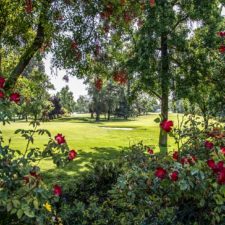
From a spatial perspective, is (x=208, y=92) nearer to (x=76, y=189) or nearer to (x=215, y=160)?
(x=76, y=189)

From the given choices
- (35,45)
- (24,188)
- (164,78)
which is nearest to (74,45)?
(35,45)

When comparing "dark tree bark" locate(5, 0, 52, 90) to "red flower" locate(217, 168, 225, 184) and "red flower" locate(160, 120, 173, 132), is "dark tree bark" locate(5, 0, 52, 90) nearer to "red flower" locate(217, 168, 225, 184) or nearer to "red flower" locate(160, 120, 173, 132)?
"red flower" locate(160, 120, 173, 132)

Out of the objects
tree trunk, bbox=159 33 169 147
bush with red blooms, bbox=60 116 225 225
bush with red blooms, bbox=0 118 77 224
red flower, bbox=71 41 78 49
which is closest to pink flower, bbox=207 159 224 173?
bush with red blooms, bbox=60 116 225 225

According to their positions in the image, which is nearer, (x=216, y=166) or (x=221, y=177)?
(x=221, y=177)

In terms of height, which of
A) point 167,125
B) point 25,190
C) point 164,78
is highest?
point 164,78

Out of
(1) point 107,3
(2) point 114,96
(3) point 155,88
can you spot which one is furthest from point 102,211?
(2) point 114,96

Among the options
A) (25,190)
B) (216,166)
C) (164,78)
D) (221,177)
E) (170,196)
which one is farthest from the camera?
(164,78)

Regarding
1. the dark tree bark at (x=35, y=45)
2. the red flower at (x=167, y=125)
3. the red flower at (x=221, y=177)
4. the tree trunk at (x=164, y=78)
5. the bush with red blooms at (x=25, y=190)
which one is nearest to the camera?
the bush with red blooms at (x=25, y=190)

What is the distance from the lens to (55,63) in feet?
34.5

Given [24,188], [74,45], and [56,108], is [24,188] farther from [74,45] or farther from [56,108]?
[56,108]

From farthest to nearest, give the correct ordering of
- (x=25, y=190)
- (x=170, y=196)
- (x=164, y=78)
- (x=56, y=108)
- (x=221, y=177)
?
(x=56, y=108) < (x=164, y=78) < (x=170, y=196) < (x=221, y=177) < (x=25, y=190)

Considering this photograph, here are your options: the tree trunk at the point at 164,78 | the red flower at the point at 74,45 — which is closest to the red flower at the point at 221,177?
the red flower at the point at 74,45

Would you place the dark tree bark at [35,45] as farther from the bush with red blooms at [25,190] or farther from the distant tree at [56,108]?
the distant tree at [56,108]

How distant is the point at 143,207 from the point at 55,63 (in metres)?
6.66
